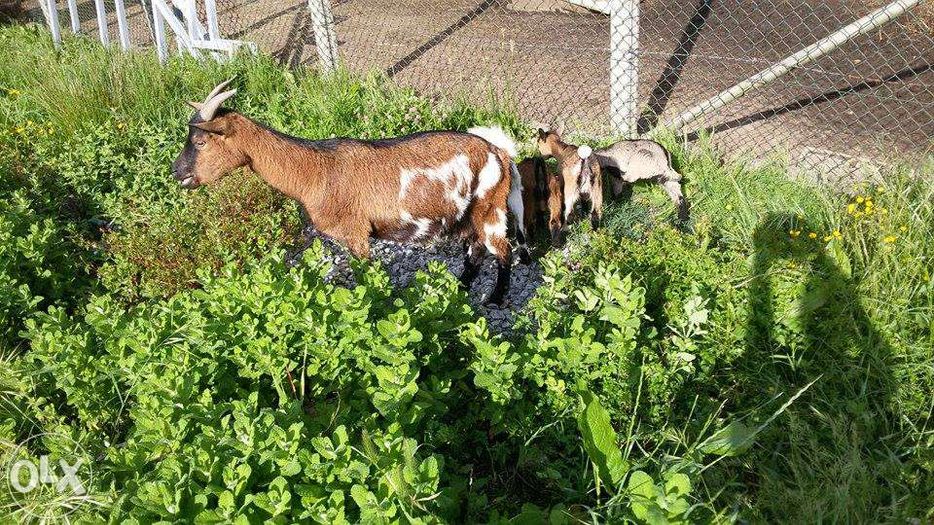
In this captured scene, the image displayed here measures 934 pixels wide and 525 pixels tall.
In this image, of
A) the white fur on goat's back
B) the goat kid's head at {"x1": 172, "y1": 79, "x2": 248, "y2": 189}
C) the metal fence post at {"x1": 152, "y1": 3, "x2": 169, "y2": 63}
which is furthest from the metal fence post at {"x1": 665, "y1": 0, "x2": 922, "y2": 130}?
the metal fence post at {"x1": 152, "y1": 3, "x2": 169, "y2": 63}

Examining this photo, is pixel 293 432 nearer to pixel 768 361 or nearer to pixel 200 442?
pixel 200 442

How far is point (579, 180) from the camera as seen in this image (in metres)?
5.04

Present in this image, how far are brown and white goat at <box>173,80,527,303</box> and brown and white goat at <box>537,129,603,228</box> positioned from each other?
0.53 m

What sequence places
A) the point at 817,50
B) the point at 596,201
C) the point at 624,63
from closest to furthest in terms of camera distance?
the point at 596,201, the point at 817,50, the point at 624,63

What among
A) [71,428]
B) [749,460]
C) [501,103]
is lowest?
[749,460]

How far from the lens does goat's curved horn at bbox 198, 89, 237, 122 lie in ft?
14.4

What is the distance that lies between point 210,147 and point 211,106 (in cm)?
23

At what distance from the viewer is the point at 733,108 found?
675 centimetres

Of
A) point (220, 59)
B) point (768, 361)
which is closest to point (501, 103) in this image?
point (220, 59)

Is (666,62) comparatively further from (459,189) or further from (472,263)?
(459,189)

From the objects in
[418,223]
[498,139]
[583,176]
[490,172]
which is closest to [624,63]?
[583,176]

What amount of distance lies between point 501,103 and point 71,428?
4333 millimetres

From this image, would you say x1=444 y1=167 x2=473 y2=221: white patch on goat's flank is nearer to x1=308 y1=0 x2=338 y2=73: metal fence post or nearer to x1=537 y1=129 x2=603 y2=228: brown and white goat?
x1=537 y1=129 x2=603 y2=228: brown and white goat

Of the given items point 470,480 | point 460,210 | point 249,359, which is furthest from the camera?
point 460,210
